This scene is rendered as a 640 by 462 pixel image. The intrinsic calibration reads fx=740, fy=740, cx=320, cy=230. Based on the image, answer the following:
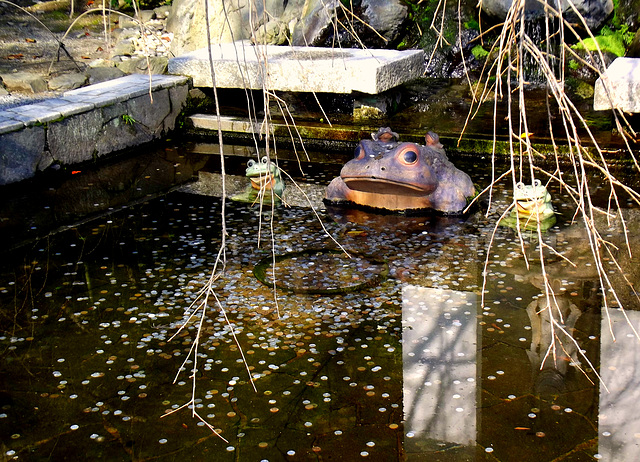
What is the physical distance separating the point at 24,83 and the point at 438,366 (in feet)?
23.1

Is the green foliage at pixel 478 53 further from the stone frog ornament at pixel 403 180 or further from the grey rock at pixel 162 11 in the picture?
the grey rock at pixel 162 11

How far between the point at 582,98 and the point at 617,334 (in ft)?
19.6

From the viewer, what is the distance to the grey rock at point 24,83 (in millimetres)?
8938

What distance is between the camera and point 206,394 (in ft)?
11.9

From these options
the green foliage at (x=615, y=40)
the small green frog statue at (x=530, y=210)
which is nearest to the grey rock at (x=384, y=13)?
the green foliage at (x=615, y=40)

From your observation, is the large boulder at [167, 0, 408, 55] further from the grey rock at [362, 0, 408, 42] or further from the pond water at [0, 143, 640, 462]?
the pond water at [0, 143, 640, 462]

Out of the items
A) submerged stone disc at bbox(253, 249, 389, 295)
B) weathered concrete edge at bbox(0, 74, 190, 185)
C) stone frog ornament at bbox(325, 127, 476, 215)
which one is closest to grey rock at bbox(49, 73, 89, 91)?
weathered concrete edge at bbox(0, 74, 190, 185)

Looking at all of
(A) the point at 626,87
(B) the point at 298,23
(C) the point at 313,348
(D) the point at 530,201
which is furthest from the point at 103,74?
(C) the point at 313,348

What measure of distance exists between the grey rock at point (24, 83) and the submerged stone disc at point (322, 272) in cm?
515

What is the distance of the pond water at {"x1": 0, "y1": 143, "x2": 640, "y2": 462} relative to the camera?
3273mm

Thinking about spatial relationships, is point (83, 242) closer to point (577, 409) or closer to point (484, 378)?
point (484, 378)

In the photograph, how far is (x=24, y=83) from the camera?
8945 millimetres

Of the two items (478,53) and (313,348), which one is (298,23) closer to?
(478,53)

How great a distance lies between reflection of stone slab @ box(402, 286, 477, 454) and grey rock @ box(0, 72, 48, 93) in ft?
20.2
